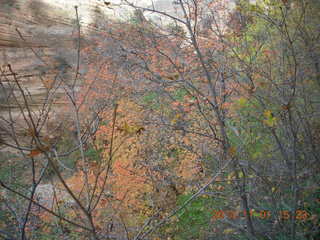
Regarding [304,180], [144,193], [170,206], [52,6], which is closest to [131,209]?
[144,193]

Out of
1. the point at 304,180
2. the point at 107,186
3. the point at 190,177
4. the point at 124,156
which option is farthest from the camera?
the point at 124,156

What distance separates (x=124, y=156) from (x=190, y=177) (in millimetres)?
1841

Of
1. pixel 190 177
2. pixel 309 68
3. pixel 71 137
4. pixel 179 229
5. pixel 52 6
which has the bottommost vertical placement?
pixel 71 137

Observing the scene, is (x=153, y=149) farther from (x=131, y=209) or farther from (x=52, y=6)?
(x=52, y=6)

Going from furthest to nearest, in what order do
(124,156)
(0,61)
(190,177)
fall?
(0,61), (124,156), (190,177)

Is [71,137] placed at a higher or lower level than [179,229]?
lower

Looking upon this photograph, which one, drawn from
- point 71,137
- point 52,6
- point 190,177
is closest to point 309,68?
point 190,177

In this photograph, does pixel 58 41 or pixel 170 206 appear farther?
pixel 58 41

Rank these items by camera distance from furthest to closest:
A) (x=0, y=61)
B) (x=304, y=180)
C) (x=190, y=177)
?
(x=0, y=61)
(x=190, y=177)
(x=304, y=180)

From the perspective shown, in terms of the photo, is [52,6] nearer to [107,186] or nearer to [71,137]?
[71,137]

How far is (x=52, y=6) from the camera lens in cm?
1455

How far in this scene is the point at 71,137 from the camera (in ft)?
39.5

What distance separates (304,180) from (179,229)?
466 cm

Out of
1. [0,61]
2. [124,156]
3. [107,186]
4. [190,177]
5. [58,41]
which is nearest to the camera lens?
[107,186]
